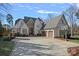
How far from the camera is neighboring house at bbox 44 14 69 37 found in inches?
93.7

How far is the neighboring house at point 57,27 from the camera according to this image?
238 centimetres

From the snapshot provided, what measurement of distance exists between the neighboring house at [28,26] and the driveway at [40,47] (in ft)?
0.24

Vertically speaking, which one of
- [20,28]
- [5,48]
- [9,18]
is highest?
[9,18]

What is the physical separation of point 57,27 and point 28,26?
0.30 m

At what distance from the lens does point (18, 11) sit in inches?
93.5

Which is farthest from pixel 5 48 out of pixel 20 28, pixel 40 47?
pixel 40 47

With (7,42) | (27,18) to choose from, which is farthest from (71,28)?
(7,42)

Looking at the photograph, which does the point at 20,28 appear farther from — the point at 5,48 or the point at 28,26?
the point at 5,48

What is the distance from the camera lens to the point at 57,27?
2.40m

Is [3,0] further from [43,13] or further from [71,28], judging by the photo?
[71,28]

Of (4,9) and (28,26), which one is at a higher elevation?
(4,9)

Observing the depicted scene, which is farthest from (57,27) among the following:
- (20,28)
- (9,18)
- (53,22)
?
(9,18)

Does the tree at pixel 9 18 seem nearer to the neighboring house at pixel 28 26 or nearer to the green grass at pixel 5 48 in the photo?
the neighboring house at pixel 28 26

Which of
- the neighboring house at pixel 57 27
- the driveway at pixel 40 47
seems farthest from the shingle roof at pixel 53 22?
the driveway at pixel 40 47
